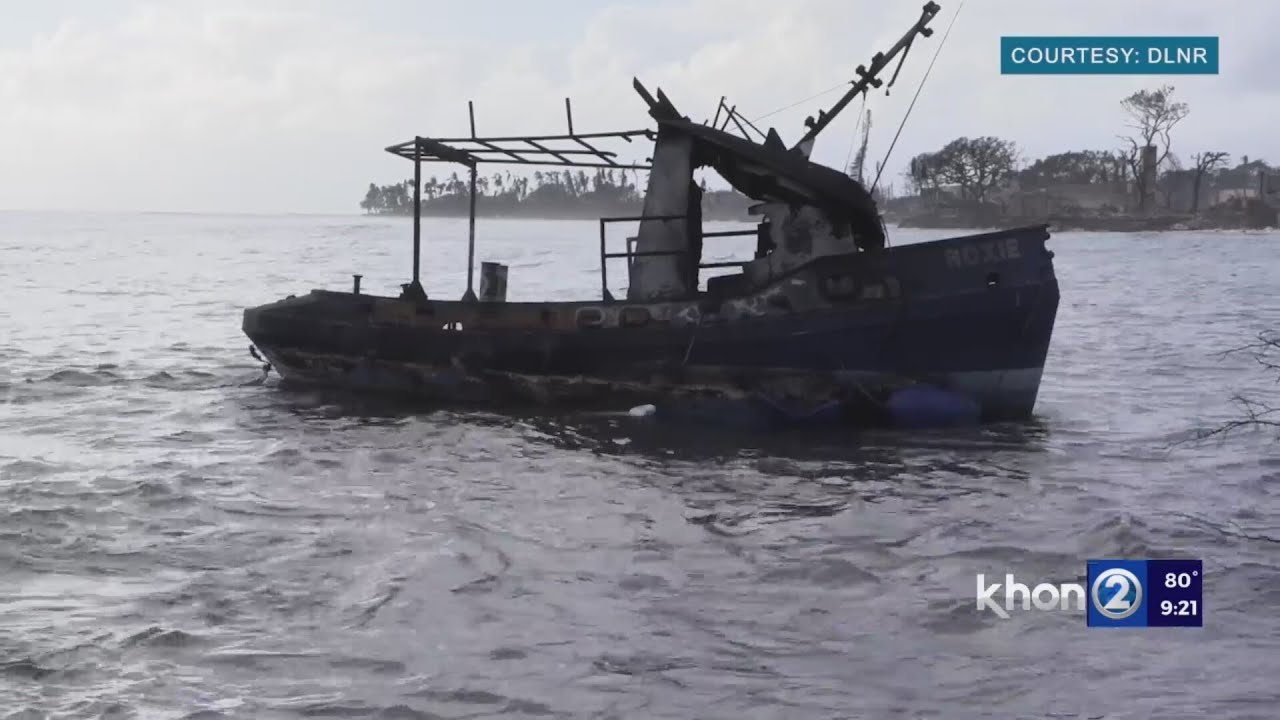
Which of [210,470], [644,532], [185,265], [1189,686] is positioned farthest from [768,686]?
[185,265]

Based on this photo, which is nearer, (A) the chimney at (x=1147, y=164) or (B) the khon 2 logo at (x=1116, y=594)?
(B) the khon 2 logo at (x=1116, y=594)

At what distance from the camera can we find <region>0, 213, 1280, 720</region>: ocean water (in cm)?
702

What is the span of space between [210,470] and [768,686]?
26.0 feet

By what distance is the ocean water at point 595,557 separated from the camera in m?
7.02

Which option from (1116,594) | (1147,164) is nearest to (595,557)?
(1116,594)

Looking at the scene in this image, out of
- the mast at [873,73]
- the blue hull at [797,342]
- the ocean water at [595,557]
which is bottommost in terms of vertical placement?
the ocean water at [595,557]

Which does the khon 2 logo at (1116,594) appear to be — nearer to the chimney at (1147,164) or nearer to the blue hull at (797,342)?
the blue hull at (797,342)

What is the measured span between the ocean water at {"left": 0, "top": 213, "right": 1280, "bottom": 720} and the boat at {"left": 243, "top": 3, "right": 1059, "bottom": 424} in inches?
21.3

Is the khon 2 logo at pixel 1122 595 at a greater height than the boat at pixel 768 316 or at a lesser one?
lesser

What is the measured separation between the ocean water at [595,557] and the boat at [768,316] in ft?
1.77

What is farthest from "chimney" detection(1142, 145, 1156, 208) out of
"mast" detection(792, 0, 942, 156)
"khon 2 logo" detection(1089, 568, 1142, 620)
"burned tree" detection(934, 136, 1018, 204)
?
"khon 2 logo" detection(1089, 568, 1142, 620)

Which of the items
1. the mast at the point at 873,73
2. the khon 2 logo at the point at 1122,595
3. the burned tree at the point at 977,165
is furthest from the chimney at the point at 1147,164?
the khon 2 logo at the point at 1122,595

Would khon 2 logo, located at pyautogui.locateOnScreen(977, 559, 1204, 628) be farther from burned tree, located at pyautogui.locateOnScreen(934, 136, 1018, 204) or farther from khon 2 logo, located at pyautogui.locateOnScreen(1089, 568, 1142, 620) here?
burned tree, located at pyautogui.locateOnScreen(934, 136, 1018, 204)

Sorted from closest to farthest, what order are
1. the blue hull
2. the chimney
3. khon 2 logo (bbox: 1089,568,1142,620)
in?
1. khon 2 logo (bbox: 1089,568,1142,620)
2. the blue hull
3. the chimney
